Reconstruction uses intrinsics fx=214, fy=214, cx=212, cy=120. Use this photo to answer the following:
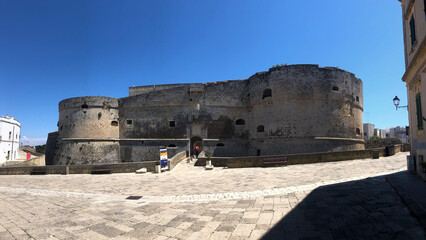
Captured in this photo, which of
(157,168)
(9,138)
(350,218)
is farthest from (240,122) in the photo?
(9,138)

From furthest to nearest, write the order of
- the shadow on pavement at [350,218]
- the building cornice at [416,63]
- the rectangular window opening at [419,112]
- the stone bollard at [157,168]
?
the stone bollard at [157,168], the rectangular window opening at [419,112], the building cornice at [416,63], the shadow on pavement at [350,218]

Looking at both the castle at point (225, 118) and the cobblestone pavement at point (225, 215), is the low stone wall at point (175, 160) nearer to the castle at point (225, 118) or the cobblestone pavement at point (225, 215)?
the castle at point (225, 118)

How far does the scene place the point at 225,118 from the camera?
21.4 metres

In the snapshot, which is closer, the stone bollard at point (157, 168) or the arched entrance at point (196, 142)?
the stone bollard at point (157, 168)

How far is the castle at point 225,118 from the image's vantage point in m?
18.0

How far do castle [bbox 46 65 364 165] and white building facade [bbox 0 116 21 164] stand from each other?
14.9 metres

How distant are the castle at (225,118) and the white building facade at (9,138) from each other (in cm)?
1492

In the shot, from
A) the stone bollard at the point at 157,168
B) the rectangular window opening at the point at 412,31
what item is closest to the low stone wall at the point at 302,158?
the stone bollard at the point at 157,168

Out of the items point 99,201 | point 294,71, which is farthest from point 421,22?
point 294,71

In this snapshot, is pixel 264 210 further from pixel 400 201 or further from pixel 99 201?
pixel 99 201

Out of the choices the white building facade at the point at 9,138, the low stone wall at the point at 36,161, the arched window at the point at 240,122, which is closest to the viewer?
the low stone wall at the point at 36,161

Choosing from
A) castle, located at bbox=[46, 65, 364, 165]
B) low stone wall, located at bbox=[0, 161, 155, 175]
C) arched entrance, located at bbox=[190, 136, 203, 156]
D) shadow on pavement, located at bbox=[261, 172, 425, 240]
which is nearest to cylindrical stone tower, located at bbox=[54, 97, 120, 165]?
castle, located at bbox=[46, 65, 364, 165]

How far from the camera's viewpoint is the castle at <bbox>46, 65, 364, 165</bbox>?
18.0 meters

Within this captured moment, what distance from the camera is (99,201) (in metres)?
6.05
